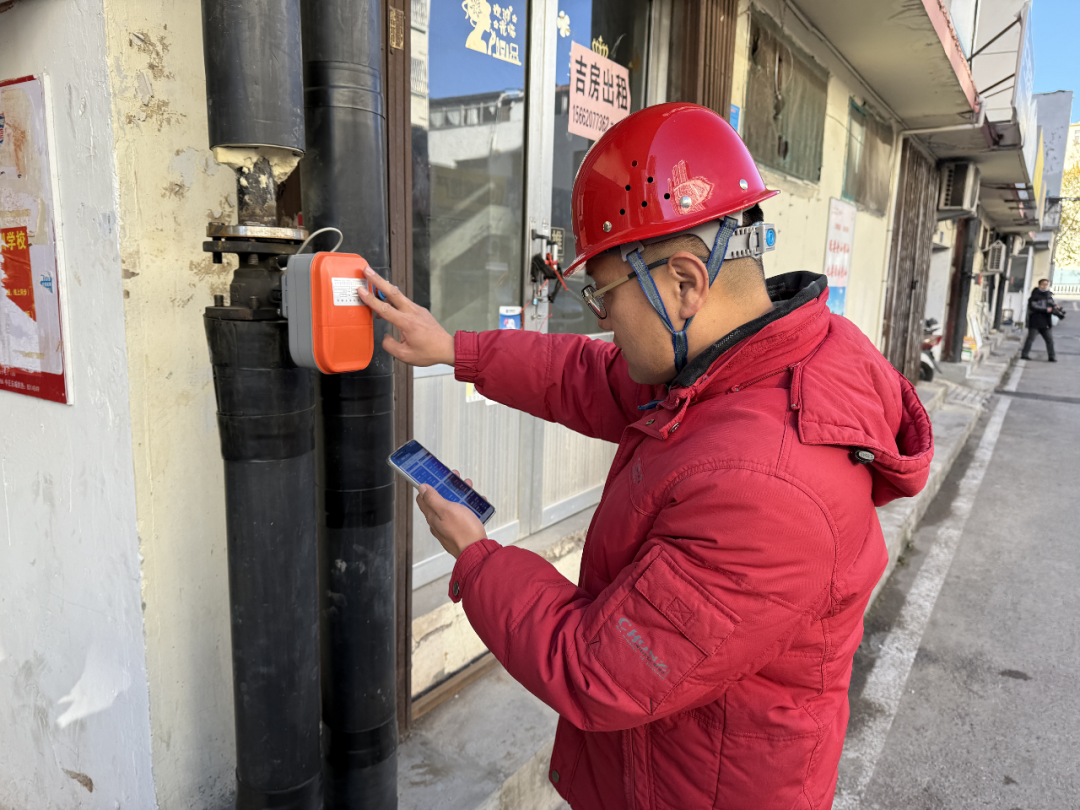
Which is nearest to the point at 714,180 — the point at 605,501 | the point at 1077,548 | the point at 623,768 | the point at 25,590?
the point at 605,501

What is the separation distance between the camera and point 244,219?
1.39 metres

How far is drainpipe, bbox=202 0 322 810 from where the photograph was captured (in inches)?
49.7

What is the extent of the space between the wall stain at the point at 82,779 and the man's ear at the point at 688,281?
6.66ft

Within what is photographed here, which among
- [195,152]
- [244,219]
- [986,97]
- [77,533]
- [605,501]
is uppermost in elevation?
[986,97]

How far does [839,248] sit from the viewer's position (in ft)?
22.5

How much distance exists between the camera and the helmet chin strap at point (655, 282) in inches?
51.6

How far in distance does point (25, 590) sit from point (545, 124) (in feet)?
8.86

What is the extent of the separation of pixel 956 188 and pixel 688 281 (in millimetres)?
12466

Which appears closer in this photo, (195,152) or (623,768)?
(623,768)

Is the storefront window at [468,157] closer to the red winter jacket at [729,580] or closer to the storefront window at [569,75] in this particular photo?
the storefront window at [569,75]

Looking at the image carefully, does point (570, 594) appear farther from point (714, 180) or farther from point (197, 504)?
point (197, 504)

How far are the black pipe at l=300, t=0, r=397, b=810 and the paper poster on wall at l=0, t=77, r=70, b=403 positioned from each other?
2.11 feet

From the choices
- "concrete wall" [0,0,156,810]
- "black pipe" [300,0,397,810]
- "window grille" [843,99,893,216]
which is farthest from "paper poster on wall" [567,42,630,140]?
"window grille" [843,99,893,216]

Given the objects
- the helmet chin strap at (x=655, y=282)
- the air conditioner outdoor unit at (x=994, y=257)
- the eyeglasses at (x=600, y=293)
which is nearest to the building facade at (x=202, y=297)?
the eyeglasses at (x=600, y=293)
